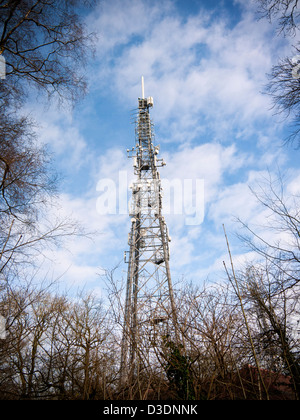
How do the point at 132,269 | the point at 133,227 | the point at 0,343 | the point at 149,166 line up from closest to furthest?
the point at 0,343, the point at 132,269, the point at 133,227, the point at 149,166

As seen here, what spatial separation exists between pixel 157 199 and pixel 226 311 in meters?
9.01

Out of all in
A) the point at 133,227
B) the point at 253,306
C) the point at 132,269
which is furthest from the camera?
the point at 133,227

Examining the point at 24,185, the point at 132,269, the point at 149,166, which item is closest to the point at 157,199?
the point at 149,166

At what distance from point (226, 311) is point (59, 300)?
8136 mm

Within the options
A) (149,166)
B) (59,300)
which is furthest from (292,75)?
(149,166)

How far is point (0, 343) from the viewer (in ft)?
15.5

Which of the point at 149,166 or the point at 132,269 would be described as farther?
the point at 149,166
